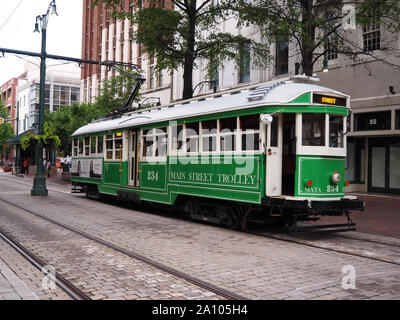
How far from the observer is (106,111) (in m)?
26.7

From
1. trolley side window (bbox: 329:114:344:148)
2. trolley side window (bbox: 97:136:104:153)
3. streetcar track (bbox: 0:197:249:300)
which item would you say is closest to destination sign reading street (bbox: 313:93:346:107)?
trolley side window (bbox: 329:114:344:148)

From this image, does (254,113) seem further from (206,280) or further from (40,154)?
(40,154)

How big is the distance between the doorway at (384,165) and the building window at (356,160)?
49 cm

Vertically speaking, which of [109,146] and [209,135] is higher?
[209,135]

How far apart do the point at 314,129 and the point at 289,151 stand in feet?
2.28

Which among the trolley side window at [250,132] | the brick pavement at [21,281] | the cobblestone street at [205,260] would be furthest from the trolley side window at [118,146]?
the brick pavement at [21,281]

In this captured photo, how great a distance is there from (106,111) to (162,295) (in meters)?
22.4

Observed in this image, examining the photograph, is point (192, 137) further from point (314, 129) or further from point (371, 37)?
point (371, 37)

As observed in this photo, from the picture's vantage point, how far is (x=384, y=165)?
62.5ft

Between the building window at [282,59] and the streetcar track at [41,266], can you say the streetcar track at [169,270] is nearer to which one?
→ the streetcar track at [41,266]

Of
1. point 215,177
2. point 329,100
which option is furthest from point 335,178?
point 215,177

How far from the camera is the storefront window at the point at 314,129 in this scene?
376 inches

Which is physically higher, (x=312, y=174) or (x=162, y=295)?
(x=312, y=174)

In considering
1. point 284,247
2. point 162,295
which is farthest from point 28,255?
point 284,247
